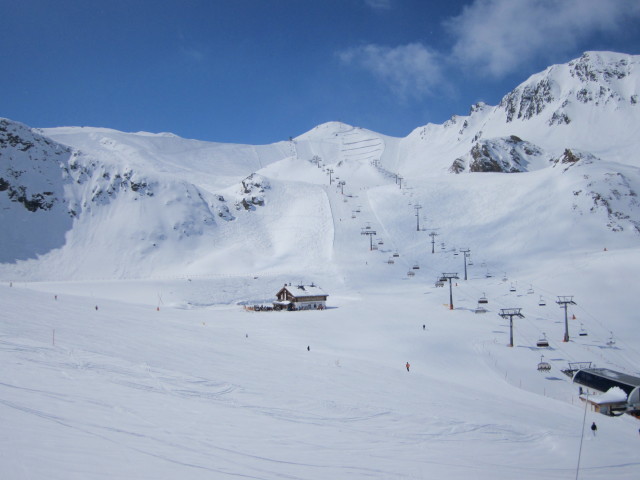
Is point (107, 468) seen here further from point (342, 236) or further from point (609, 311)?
point (342, 236)

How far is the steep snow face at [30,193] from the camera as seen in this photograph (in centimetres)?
7800

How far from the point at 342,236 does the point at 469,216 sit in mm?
28009

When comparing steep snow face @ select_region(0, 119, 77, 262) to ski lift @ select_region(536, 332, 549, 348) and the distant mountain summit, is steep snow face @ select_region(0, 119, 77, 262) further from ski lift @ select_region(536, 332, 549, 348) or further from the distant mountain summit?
ski lift @ select_region(536, 332, 549, 348)

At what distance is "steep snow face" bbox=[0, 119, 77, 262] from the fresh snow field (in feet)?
1.43

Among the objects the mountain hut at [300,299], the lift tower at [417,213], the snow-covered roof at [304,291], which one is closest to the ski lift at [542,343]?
the mountain hut at [300,299]

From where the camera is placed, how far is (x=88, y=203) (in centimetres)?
8994

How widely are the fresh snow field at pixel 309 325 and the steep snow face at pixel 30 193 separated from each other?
1.43 ft

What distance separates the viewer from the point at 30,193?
84750mm

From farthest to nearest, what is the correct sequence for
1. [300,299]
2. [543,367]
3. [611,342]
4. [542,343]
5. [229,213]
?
[229,213] < [300,299] < [611,342] < [542,343] < [543,367]

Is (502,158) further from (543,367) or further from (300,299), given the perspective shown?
(543,367)

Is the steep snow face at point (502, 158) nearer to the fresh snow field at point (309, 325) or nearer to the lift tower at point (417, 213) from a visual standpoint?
the fresh snow field at point (309, 325)

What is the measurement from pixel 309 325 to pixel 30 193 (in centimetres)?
7205

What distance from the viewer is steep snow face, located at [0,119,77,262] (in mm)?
78000

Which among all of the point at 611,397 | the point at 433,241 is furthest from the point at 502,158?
the point at 611,397
